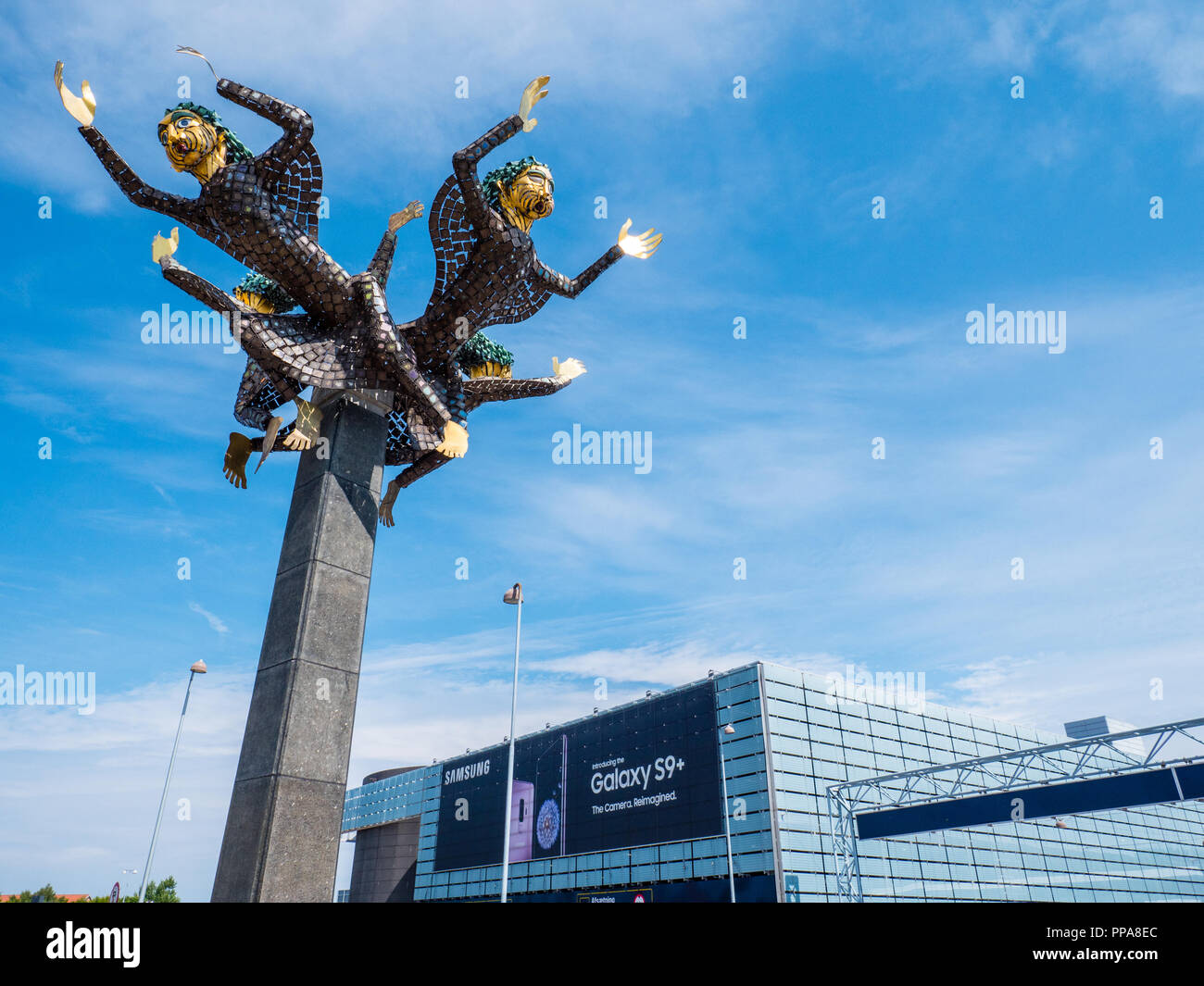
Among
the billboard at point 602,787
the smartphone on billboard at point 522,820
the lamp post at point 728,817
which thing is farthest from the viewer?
the smartphone on billboard at point 522,820

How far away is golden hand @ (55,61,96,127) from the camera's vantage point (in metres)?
10.8

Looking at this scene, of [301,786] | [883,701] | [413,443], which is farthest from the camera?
[883,701]

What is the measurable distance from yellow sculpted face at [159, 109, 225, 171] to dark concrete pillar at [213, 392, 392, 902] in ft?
12.5

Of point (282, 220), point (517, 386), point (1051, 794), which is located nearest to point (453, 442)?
point (517, 386)

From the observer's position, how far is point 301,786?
1054 centimetres

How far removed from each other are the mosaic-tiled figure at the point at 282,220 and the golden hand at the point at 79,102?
0.04ft

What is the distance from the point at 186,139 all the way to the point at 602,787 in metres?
43.2

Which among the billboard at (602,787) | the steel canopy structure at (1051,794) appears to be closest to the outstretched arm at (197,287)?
the steel canopy structure at (1051,794)

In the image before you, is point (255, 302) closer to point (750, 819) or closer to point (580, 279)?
point (580, 279)

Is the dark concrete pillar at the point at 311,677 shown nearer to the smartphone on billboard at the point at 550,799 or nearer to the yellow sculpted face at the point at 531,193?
the yellow sculpted face at the point at 531,193

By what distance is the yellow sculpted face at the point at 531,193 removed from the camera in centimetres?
1306
